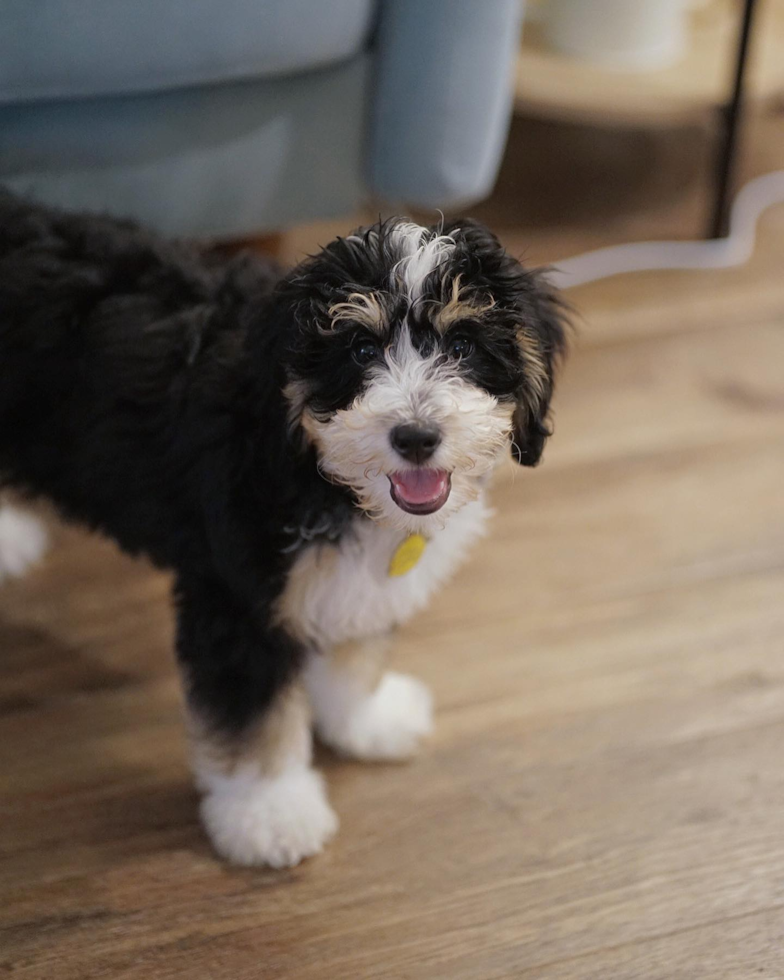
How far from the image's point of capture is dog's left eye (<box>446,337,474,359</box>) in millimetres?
1313

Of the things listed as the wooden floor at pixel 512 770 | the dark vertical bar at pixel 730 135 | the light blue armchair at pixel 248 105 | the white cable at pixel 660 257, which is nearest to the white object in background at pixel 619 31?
the dark vertical bar at pixel 730 135

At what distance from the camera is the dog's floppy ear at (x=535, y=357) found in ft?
4.46

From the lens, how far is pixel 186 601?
5.04ft

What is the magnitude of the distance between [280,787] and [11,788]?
40 cm

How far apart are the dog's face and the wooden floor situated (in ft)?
1.74

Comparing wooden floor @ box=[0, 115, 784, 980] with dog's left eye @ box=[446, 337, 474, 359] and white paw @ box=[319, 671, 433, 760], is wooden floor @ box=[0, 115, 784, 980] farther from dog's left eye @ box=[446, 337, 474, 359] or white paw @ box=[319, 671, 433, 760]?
dog's left eye @ box=[446, 337, 474, 359]

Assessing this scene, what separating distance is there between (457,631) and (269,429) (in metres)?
0.68

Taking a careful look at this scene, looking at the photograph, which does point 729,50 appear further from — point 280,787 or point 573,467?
point 280,787

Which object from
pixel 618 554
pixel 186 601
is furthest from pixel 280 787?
pixel 618 554

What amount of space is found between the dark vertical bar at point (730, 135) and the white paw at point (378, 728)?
5.83ft

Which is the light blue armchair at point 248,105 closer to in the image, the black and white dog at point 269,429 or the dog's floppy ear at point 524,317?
the black and white dog at point 269,429

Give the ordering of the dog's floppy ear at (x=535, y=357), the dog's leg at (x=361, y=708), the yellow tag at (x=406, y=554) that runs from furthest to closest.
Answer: the dog's leg at (x=361, y=708), the yellow tag at (x=406, y=554), the dog's floppy ear at (x=535, y=357)

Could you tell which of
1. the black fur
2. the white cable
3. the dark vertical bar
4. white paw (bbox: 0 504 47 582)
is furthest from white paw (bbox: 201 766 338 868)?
the dark vertical bar

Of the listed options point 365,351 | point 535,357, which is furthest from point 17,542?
point 535,357
